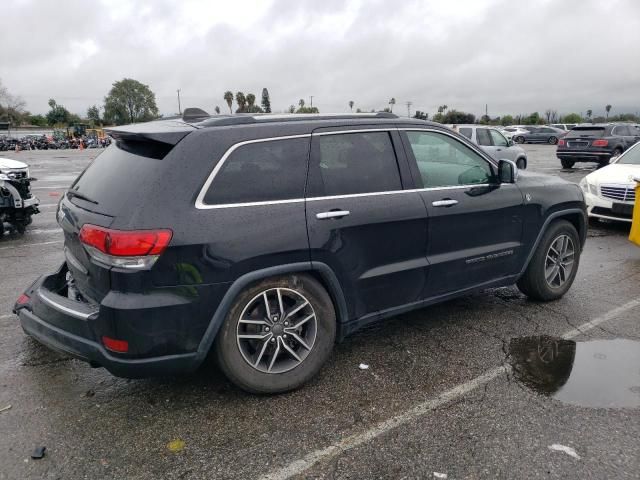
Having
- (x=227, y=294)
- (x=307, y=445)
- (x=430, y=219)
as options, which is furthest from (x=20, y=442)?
(x=430, y=219)

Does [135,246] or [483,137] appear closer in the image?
[135,246]

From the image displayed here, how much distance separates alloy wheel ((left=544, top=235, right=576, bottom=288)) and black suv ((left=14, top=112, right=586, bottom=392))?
1.04 metres

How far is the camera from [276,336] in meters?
3.33

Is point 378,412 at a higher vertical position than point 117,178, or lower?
lower

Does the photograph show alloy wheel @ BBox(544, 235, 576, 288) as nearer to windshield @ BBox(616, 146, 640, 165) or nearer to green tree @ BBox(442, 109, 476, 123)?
windshield @ BBox(616, 146, 640, 165)

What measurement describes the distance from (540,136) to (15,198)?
41161mm

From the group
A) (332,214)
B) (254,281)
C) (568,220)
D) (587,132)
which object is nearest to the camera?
(254,281)

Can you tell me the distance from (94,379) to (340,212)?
2.05 metres

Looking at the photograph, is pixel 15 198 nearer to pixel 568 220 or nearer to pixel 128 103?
pixel 568 220

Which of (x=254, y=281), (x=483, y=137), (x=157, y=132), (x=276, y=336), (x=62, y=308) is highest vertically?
(x=157, y=132)

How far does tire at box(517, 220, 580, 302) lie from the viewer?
15.9ft

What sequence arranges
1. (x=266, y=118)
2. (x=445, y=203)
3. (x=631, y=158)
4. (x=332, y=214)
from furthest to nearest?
(x=631, y=158) < (x=445, y=203) < (x=266, y=118) < (x=332, y=214)

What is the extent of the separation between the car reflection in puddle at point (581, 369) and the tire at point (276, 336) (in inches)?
56.3

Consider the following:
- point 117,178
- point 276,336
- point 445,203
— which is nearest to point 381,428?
point 276,336
